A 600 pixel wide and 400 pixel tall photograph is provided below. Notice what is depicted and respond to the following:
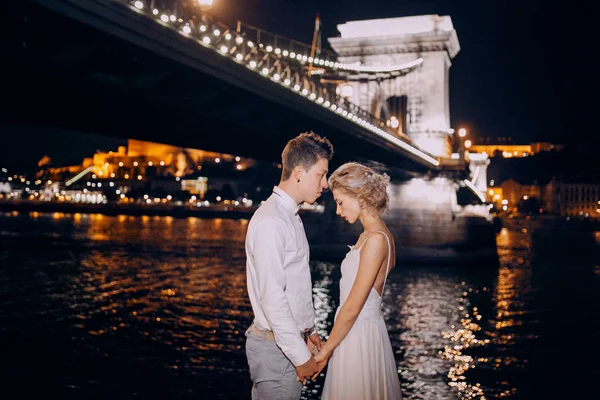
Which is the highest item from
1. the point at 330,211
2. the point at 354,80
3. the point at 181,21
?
the point at 354,80

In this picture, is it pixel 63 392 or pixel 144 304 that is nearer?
pixel 63 392

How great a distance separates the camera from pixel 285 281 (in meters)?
3.83

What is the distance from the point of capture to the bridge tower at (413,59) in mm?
44812

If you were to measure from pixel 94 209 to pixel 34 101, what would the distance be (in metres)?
98.3

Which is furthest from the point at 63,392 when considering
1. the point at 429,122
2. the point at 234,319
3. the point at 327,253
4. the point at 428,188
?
the point at 429,122

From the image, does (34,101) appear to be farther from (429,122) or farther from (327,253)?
(429,122)

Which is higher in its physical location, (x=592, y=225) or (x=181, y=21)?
(x=181, y=21)

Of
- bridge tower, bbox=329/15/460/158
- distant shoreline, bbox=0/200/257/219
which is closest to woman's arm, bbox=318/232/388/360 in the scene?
bridge tower, bbox=329/15/460/158

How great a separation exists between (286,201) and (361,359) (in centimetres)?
112

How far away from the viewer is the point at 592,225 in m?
80.6

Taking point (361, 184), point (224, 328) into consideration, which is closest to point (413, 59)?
point (224, 328)

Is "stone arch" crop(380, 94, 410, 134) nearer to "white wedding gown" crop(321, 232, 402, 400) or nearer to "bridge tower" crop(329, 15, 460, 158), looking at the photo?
"bridge tower" crop(329, 15, 460, 158)

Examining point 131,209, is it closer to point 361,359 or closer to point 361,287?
point 361,359

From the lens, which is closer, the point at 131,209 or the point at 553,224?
the point at 553,224
